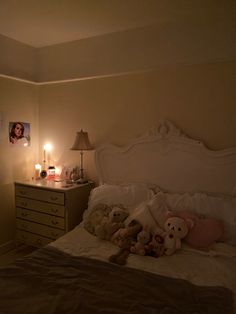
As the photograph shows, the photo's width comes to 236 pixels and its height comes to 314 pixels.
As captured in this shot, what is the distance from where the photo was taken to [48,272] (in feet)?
5.35

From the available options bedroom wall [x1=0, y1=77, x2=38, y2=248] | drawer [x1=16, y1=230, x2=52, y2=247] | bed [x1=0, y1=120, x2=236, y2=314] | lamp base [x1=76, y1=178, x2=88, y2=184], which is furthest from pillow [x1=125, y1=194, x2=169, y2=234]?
bedroom wall [x1=0, y1=77, x2=38, y2=248]

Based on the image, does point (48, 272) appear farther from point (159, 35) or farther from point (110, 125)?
point (159, 35)

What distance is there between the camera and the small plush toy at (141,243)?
6.42 ft

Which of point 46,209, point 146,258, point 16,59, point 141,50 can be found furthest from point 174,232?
point 16,59

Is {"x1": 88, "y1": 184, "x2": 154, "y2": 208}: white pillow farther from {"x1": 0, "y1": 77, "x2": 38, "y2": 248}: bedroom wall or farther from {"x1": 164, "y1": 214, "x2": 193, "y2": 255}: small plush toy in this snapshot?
{"x1": 0, "y1": 77, "x2": 38, "y2": 248}: bedroom wall

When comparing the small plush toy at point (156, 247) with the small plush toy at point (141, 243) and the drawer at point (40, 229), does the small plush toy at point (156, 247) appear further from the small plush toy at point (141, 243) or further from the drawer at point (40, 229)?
the drawer at point (40, 229)

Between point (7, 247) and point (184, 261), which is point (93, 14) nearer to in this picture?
point (184, 261)

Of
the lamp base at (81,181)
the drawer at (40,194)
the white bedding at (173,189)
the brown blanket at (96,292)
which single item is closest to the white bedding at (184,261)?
the white bedding at (173,189)

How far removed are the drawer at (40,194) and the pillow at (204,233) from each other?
134cm

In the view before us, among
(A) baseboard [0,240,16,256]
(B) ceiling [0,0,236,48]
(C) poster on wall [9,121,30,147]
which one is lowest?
(A) baseboard [0,240,16,256]

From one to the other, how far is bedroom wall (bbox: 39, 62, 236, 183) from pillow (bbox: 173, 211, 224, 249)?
755 millimetres

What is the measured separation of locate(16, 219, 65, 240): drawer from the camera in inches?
109

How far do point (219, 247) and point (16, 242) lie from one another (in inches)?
91.0

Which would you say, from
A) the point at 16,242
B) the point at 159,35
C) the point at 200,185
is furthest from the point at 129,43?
the point at 16,242
